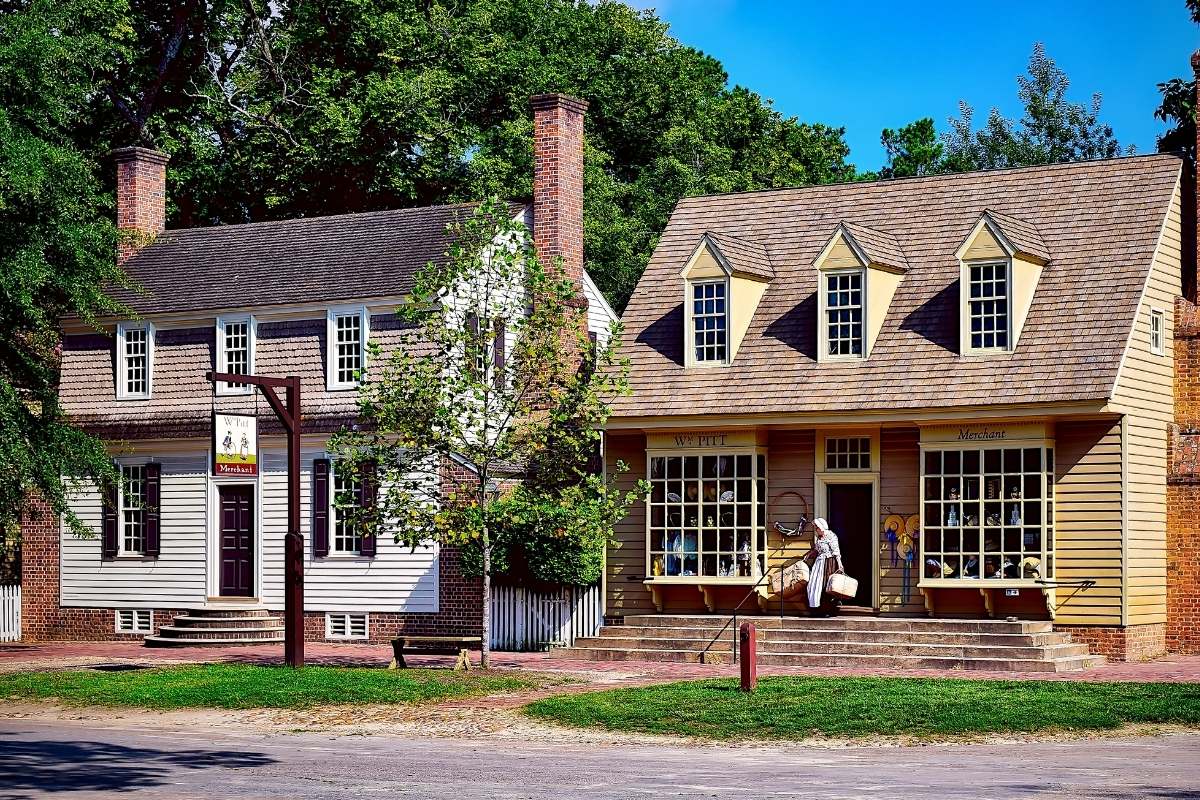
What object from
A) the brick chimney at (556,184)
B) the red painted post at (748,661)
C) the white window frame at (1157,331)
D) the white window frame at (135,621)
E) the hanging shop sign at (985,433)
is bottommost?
the white window frame at (135,621)

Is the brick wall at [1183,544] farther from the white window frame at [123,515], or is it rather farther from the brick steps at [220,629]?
the white window frame at [123,515]

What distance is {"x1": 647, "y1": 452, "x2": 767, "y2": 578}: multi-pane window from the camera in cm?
2909

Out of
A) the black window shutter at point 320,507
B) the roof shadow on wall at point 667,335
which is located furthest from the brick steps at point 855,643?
the black window shutter at point 320,507

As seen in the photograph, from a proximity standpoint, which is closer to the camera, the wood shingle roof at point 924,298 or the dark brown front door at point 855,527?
the wood shingle roof at point 924,298

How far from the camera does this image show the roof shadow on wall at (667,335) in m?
30.7

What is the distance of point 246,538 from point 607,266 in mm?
14125

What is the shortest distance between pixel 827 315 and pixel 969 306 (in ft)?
8.29

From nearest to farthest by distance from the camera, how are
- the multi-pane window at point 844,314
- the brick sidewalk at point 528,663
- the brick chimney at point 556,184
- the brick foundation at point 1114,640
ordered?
the brick sidewalk at point 528,663 → the brick foundation at point 1114,640 → the multi-pane window at point 844,314 → the brick chimney at point 556,184

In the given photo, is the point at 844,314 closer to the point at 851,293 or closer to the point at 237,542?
the point at 851,293

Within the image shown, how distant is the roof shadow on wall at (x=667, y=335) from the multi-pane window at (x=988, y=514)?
5.34 meters

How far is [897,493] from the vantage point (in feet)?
92.5

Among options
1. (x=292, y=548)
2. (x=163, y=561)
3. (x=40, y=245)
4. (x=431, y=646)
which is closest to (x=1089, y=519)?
(x=431, y=646)

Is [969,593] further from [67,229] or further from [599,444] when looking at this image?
[67,229]

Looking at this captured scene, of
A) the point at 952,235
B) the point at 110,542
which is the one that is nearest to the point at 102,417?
the point at 110,542
